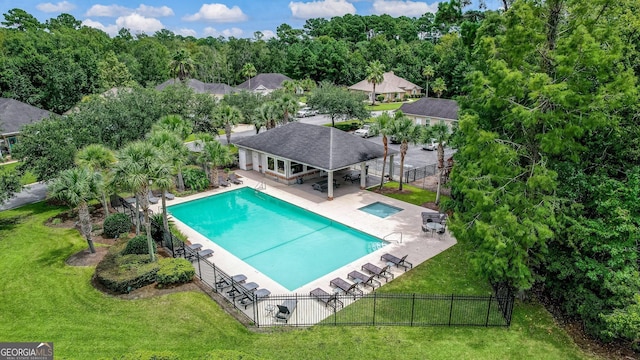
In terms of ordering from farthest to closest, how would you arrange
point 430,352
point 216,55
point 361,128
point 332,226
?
point 216,55
point 361,128
point 332,226
point 430,352

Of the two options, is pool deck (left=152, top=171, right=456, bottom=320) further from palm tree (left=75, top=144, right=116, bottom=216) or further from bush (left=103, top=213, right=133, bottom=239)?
palm tree (left=75, top=144, right=116, bottom=216)

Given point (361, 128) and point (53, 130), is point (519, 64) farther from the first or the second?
point (361, 128)

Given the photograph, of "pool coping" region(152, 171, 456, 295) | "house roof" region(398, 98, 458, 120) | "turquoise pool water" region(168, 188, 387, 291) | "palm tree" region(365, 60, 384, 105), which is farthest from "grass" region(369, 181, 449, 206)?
"palm tree" region(365, 60, 384, 105)

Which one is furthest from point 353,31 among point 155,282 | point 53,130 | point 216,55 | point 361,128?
point 155,282

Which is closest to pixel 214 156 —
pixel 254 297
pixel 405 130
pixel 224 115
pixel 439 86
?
pixel 224 115

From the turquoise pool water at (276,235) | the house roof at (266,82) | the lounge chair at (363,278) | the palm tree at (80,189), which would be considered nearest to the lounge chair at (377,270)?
the lounge chair at (363,278)

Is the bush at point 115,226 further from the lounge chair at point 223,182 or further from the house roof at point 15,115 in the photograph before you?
the house roof at point 15,115
